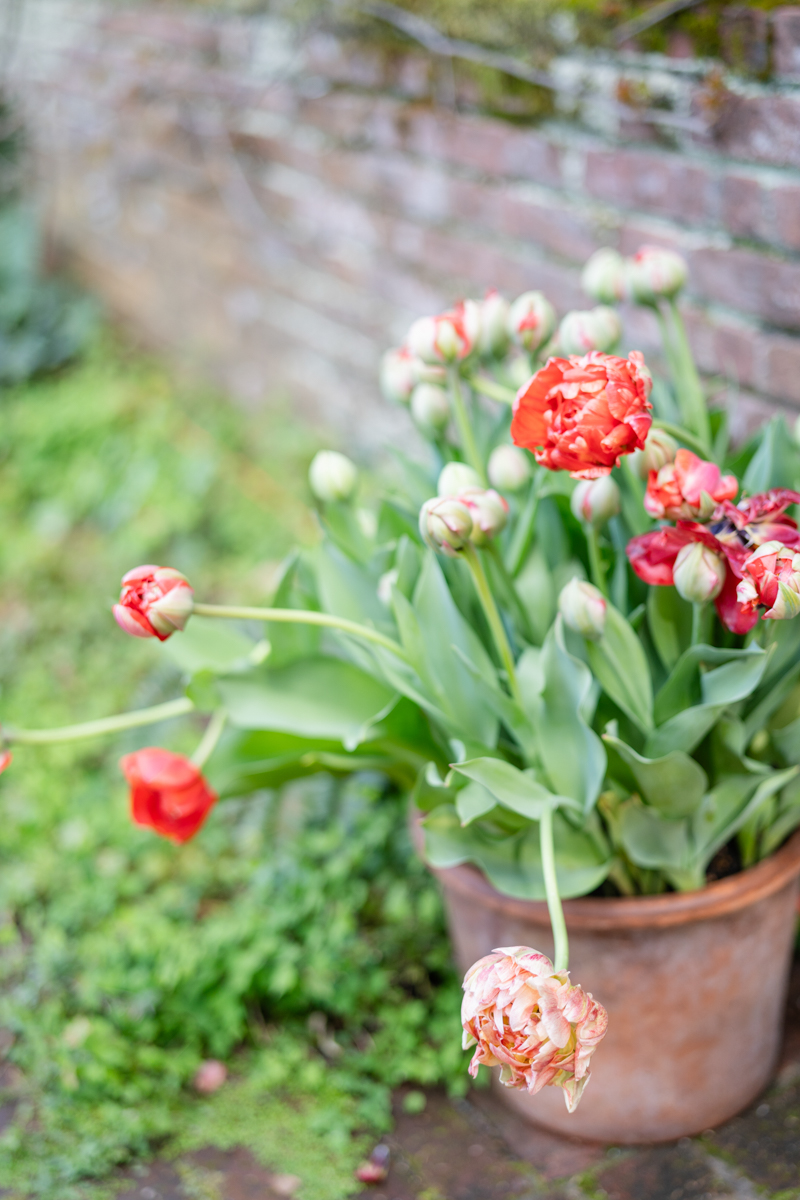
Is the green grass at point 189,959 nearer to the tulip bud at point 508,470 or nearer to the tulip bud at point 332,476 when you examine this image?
the tulip bud at point 332,476

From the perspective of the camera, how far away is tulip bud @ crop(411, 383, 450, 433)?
44.0 inches

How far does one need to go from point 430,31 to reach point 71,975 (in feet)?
5.27

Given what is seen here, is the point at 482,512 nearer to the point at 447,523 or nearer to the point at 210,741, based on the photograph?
the point at 447,523

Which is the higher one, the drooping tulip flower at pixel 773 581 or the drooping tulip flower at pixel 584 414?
the drooping tulip flower at pixel 584 414

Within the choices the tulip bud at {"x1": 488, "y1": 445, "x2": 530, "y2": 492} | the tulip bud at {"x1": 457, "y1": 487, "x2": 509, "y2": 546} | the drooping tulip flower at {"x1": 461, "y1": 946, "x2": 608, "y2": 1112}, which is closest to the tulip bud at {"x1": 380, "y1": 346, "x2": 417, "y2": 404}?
the tulip bud at {"x1": 488, "y1": 445, "x2": 530, "y2": 492}

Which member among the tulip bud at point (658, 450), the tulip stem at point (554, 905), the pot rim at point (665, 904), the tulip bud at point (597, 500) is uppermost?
the tulip bud at point (658, 450)

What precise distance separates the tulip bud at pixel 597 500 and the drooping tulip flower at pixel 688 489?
6cm

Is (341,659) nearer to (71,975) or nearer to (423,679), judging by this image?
(423,679)

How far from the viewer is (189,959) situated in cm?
140

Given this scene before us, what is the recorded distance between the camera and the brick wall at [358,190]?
1.41m

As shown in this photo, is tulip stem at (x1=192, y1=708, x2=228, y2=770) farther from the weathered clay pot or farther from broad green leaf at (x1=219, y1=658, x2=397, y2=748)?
the weathered clay pot

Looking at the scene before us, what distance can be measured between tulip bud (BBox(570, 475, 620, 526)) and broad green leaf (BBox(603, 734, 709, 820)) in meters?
0.20

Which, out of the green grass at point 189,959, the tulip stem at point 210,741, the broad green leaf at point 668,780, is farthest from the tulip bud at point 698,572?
the green grass at point 189,959

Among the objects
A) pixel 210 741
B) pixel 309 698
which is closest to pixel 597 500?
pixel 309 698
